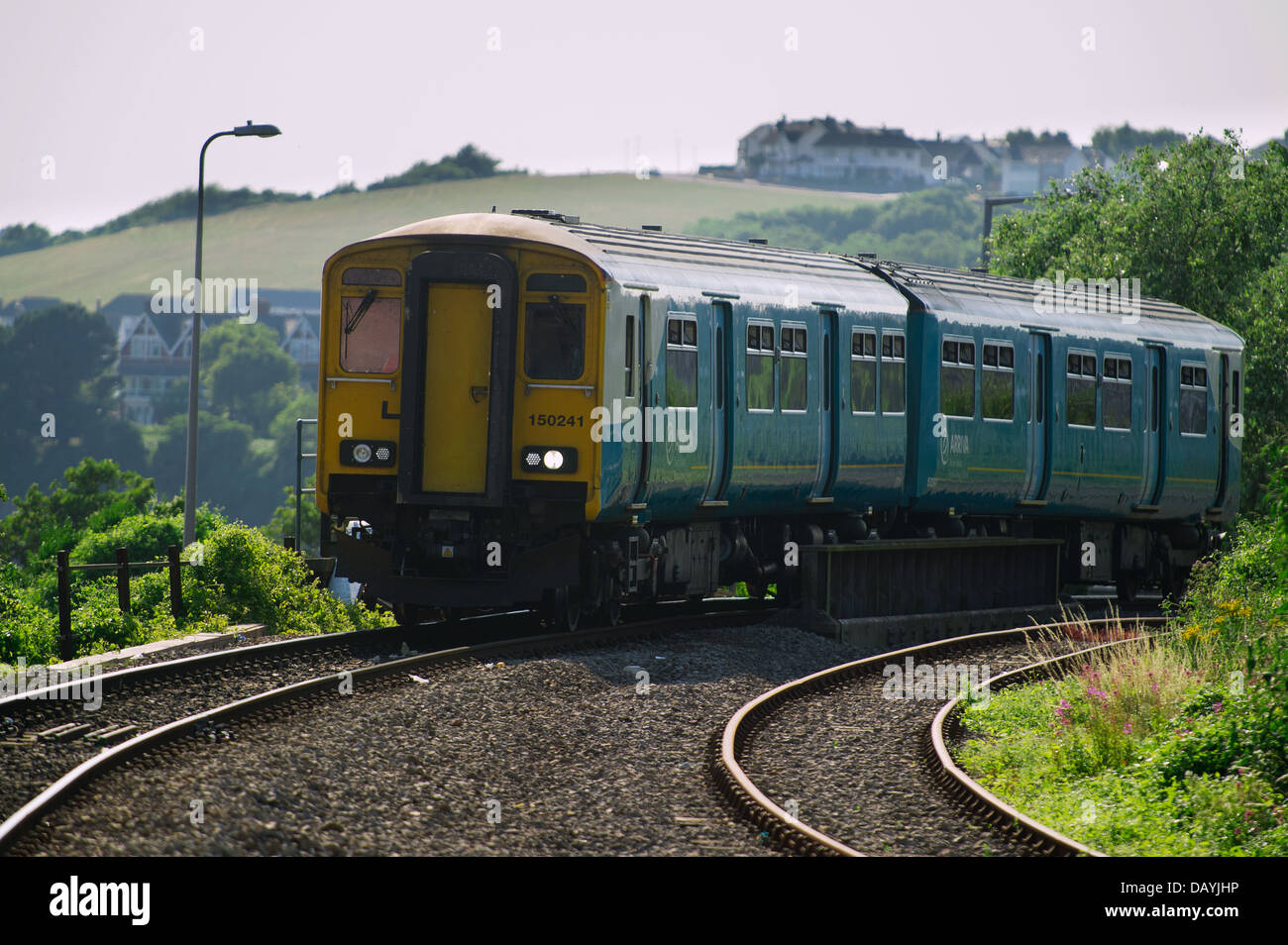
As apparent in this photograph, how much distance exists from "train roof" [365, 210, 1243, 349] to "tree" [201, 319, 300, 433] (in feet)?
436

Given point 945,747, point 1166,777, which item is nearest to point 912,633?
point 945,747

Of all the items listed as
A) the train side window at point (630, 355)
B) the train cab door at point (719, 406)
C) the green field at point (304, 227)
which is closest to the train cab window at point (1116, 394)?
the train cab door at point (719, 406)

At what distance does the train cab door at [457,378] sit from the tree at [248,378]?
138280 mm

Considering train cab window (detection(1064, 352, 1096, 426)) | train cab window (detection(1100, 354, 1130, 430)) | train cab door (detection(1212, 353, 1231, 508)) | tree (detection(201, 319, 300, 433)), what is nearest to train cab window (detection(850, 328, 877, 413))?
train cab window (detection(1064, 352, 1096, 426))

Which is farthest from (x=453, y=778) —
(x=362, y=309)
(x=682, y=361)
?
(x=682, y=361)

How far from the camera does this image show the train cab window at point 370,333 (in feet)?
48.5

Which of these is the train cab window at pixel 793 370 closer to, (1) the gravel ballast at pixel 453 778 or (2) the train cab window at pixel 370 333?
(2) the train cab window at pixel 370 333

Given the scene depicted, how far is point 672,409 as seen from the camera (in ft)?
50.8

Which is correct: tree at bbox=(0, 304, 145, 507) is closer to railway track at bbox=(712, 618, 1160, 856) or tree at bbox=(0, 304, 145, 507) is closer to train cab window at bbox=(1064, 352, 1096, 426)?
train cab window at bbox=(1064, 352, 1096, 426)

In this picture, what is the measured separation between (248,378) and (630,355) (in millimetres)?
143205

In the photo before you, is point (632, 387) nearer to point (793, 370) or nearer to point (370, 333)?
point (370, 333)

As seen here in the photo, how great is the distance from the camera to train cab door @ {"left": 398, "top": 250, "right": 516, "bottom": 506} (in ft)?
47.2
